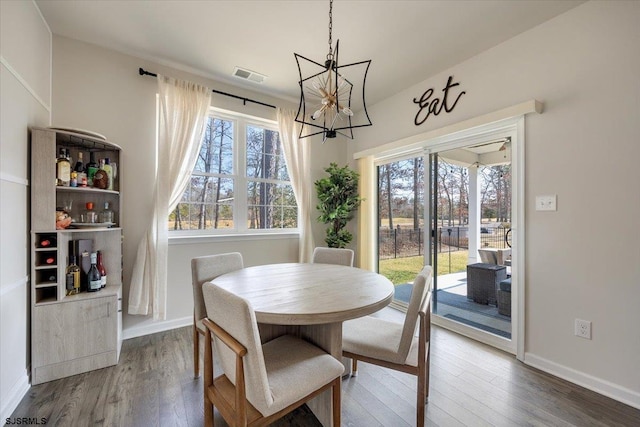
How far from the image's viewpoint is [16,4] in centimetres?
178

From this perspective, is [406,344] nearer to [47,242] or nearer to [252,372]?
[252,372]

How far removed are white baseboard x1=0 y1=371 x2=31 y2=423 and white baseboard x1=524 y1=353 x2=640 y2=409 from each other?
3.67 metres

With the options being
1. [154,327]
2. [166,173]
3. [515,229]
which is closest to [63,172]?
[166,173]

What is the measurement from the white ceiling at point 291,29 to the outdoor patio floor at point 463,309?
2400 mm

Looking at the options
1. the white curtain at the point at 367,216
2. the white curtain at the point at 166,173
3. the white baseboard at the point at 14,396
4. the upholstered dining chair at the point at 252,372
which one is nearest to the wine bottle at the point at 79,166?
the white curtain at the point at 166,173

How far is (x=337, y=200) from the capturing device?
3.83m

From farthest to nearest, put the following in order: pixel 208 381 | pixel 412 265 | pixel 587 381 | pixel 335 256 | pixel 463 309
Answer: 1. pixel 412 265
2. pixel 463 309
3. pixel 335 256
4. pixel 587 381
5. pixel 208 381

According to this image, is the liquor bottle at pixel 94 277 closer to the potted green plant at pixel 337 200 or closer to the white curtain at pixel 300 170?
the white curtain at pixel 300 170

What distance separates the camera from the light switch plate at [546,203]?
7.07 feet

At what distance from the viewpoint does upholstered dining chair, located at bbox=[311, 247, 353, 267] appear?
2.65 metres

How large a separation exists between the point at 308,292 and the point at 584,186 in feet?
7.23

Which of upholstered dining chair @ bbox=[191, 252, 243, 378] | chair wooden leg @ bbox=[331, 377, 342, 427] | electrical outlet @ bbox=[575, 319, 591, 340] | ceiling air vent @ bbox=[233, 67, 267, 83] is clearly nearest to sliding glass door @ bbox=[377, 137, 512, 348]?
electrical outlet @ bbox=[575, 319, 591, 340]

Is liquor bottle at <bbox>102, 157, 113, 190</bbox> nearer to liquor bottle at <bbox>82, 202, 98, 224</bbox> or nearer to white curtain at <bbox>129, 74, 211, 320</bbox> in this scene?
liquor bottle at <bbox>82, 202, 98, 224</bbox>

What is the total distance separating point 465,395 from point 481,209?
5.84 ft
